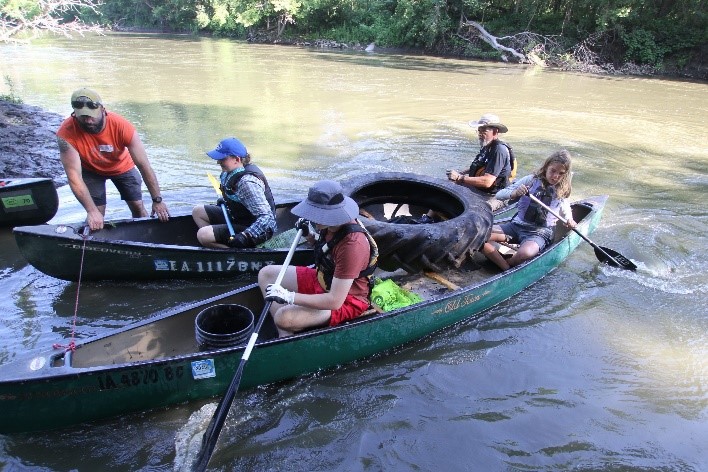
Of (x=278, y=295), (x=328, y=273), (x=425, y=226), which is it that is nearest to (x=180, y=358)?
(x=278, y=295)

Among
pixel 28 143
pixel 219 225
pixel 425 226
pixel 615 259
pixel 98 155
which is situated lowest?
pixel 615 259

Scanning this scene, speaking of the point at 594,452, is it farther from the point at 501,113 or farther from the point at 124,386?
the point at 501,113

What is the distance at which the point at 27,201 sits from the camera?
6.23 m

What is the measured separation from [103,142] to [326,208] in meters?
3.18

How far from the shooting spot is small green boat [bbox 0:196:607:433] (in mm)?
3189

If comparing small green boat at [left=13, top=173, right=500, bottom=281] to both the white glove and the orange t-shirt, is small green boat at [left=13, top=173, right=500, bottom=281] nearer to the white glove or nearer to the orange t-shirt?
the orange t-shirt

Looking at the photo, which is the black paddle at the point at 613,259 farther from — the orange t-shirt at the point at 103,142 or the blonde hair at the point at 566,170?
the orange t-shirt at the point at 103,142

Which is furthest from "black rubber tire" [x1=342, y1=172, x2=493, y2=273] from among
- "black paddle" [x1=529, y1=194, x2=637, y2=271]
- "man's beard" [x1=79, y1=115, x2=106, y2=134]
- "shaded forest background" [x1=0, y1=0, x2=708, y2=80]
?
"shaded forest background" [x1=0, y1=0, x2=708, y2=80]

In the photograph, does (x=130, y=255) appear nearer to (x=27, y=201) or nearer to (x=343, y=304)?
(x=27, y=201)

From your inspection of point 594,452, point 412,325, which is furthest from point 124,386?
point 594,452

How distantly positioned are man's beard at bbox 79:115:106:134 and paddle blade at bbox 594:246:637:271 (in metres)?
5.70

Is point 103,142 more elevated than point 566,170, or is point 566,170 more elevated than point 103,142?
point 566,170

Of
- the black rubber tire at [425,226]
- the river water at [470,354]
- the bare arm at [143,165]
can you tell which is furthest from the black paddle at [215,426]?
the bare arm at [143,165]

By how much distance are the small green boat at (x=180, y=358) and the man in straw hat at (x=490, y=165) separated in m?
1.56
